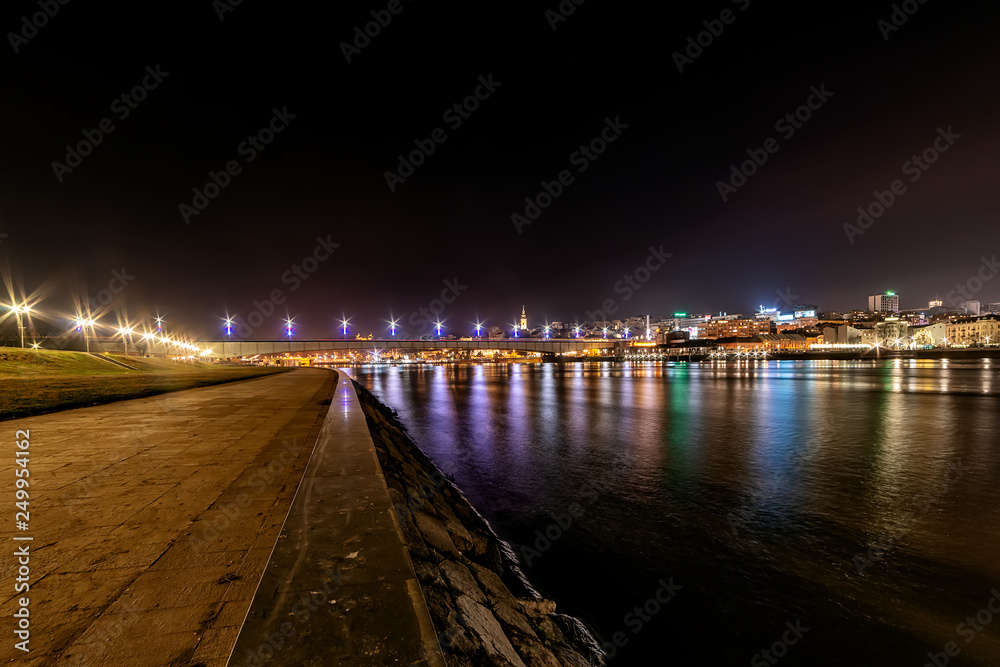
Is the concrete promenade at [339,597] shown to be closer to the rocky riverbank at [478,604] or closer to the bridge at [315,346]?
the rocky riverbank at [478,604]

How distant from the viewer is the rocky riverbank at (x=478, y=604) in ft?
12.3

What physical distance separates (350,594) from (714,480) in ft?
44.5

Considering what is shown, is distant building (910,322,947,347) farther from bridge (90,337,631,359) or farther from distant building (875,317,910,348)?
bridge (90,337,631,359)

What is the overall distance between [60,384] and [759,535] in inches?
1324

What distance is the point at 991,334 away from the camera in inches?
6442

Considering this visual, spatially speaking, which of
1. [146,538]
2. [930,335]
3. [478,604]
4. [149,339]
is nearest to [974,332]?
[930,335]

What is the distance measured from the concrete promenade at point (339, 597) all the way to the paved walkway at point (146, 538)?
1.32 feet

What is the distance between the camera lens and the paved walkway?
291 centimetres

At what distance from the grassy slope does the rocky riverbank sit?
14414 mm

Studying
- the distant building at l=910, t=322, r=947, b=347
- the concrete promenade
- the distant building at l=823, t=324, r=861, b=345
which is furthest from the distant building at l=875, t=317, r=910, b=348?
the concrete promenade

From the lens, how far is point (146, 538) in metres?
4.67

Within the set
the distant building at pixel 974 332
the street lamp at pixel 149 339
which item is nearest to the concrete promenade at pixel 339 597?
the street lamp at pixel 149 339

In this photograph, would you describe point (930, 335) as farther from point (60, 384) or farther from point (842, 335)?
point (60, 384)

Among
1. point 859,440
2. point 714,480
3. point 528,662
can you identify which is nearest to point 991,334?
point 859,440
